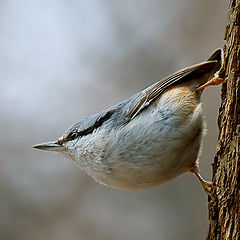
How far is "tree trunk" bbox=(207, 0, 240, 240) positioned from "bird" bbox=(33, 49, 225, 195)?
136 mm

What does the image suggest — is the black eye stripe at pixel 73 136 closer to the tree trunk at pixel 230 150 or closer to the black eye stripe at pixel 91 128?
the black eye stripe at pixel 91 128

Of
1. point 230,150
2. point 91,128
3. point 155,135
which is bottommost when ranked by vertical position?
point 230,150

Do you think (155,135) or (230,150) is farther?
(155,135)

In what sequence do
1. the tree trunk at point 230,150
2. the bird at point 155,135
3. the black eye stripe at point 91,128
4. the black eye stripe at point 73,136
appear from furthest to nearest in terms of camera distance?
the black eye stripe at point 73,136 < the black eye stripe at point 91,128 < the bird at point 155,135 < the tree trunk at point 230,150

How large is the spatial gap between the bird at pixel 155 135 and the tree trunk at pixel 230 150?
136 mm

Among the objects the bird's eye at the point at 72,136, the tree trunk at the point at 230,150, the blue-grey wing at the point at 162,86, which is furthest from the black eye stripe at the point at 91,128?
the tree trunk at the point at 230,150

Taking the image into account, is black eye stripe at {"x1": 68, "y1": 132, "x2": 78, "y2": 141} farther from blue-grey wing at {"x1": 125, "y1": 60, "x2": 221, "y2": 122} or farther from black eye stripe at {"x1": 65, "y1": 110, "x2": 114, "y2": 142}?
blue-grey wing at {"x1": 125, "y1": 60, "x2": 221, "y2": 122}

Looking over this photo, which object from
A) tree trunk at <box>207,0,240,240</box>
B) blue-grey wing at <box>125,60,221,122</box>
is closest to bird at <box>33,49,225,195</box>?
blue-grey wing at <box>125,60,221,122</box>

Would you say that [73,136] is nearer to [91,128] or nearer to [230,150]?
[91,128]

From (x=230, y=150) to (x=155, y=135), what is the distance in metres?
0.35

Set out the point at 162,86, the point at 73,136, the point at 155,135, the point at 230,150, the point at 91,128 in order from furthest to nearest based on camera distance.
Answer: the point at 73,136
the point at 91,128
the point at 162,86
the point at 155,135
the point at 230,150

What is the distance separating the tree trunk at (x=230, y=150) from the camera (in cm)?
151

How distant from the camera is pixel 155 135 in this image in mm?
1800

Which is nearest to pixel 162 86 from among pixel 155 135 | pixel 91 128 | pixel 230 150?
pixel 155 135
